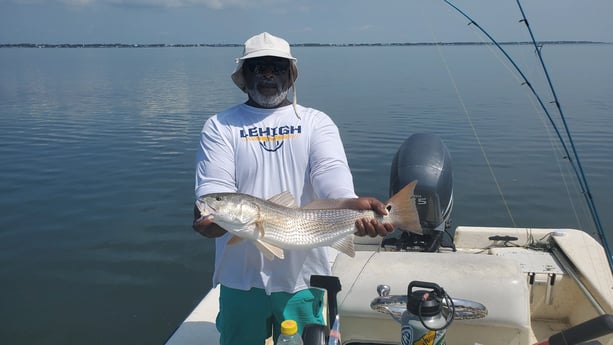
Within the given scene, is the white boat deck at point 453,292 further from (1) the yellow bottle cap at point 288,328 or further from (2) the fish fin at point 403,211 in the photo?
(1) the yellow bottle cap at point 288,328

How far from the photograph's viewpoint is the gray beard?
3.42 meters

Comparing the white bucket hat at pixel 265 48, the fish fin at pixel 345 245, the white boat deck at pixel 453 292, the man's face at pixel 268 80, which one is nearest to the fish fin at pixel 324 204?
the fish fin at pixel 345 245

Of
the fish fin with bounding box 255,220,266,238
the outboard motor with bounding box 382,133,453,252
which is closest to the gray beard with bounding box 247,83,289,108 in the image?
the fish fin with bounding box 255,220,266,238

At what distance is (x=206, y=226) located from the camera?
3.10 metres

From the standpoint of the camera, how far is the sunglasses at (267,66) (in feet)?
11.3

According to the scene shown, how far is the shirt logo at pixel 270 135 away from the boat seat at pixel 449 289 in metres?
1.25

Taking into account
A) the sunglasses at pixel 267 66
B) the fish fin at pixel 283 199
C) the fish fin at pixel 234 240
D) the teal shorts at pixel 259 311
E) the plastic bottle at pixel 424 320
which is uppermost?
the sunglasses at pixel 267 66

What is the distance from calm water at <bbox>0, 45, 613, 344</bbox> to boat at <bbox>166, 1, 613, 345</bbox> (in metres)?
1.98

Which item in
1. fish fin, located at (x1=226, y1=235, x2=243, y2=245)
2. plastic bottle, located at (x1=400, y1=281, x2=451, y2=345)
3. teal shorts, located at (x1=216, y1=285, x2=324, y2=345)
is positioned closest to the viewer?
plastic bottle, located at (x1=400, y1=281, x2=451, y2=345)

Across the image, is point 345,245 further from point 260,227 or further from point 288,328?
point 288,328

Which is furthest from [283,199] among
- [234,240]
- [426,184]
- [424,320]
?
[426,184]

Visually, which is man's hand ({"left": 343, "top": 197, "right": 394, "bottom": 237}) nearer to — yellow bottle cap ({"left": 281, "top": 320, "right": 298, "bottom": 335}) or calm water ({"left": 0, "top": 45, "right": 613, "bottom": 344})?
yellow bottle cap ({"left": 281, "top": 320, "right": 298, "bottom": 335})

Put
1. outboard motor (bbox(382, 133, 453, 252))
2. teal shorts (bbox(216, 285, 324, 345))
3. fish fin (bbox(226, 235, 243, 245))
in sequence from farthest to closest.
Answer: outboard motor (bbox(382, 133, 453, 252)), teal shorts (bbox(216, 285, 324, 345)), fish fin (bbox(226, 235, 243, 245))

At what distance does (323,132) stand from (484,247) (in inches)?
152
